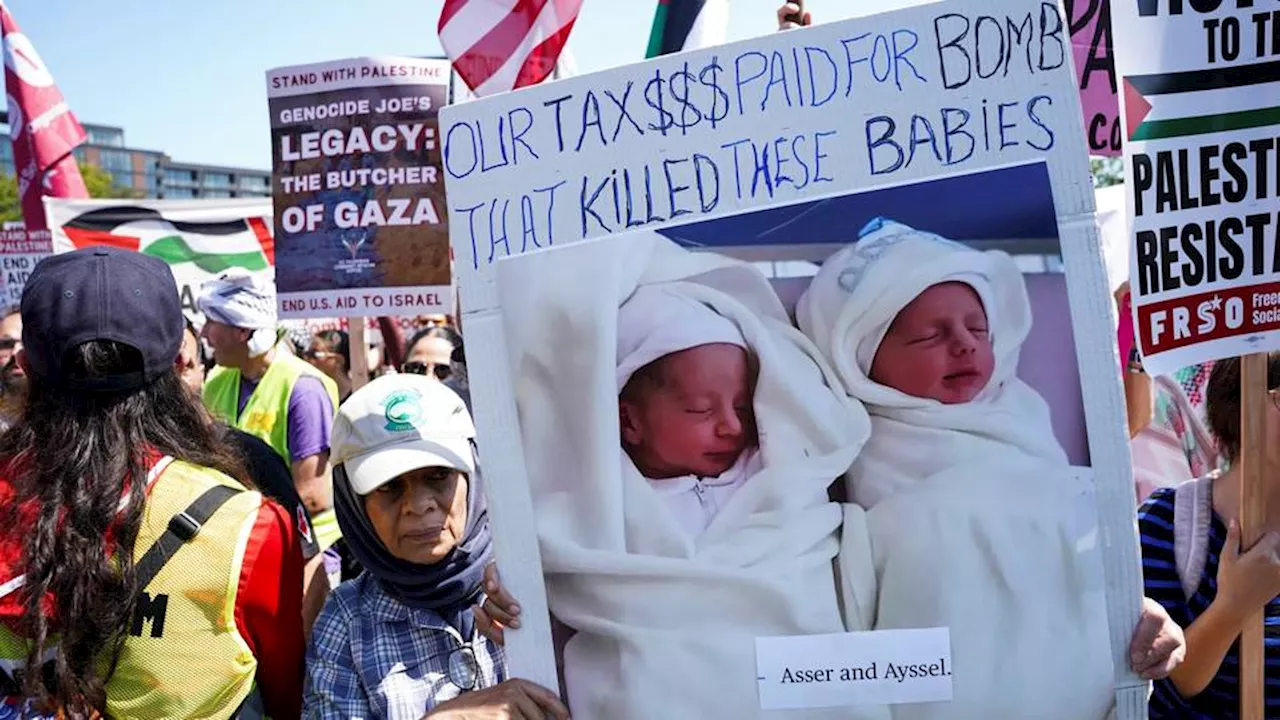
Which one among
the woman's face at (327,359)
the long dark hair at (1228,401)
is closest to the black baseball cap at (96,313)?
the long dark hair at (1228,401)

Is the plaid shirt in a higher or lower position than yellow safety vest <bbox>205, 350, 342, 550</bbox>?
lower

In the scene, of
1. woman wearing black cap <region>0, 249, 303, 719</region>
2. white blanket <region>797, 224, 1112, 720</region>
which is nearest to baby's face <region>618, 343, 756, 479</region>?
white blanket <region>797, 224, 1112, 720</region>

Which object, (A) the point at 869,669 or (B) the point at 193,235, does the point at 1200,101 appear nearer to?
(A) the point at 869,669

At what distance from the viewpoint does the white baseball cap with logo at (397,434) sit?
211 cm

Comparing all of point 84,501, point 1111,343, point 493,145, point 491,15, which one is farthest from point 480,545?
point 491,15

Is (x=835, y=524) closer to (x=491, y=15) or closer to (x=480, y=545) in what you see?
(x=480, y=545)

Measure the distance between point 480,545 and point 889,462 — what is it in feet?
3.03

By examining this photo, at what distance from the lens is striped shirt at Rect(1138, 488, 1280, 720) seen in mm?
1928

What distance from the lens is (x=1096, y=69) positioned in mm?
2994

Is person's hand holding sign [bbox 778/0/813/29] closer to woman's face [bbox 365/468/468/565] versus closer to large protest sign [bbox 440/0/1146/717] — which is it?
large protest sign [bbox 440/0/1146/717]

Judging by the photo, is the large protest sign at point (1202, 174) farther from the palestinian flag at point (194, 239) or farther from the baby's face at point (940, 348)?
the palestinian flag at point (194, 239)

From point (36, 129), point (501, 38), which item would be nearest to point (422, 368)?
point (501, 38)

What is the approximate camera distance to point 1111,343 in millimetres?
1530

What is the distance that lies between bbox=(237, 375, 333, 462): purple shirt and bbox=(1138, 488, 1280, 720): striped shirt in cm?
288
